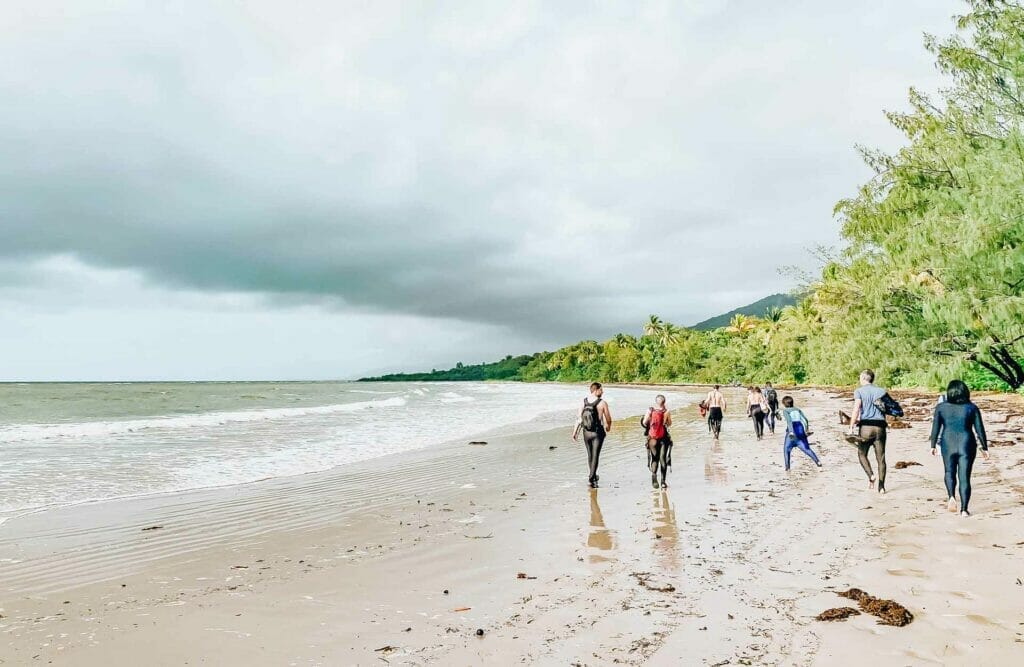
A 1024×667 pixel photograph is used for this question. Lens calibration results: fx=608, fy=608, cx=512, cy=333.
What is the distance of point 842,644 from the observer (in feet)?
14.9

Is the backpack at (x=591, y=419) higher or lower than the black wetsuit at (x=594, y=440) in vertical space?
higher

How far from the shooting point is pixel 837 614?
5.05 meters

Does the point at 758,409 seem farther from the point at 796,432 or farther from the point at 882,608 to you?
the point at 882,608

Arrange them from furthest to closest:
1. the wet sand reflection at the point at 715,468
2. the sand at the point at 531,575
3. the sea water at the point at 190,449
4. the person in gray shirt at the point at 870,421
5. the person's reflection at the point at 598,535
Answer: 1. the sea water at the point at 190,449
2. the wet sand reflection at the point at 715,468
3. the person in gray shirt at the point at 870,421
4. the person's reflection at the point at 598,535
5. the sand at the point at 531,575

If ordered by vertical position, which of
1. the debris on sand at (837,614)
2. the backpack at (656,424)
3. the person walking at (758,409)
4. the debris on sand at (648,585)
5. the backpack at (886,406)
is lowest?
the debris on sand at (648,585)

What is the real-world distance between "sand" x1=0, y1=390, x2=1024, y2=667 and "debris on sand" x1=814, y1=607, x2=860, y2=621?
11 centimetres

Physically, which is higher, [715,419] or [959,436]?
[959,436]

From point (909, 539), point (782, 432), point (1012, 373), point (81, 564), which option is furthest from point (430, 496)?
point (1012, 373)

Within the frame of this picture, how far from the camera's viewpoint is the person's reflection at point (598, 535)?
7191mm

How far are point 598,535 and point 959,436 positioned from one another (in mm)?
5076

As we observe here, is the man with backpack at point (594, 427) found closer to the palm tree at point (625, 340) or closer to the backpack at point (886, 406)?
the backpack at point (886, 406)

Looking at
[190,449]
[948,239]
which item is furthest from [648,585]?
[190,449]

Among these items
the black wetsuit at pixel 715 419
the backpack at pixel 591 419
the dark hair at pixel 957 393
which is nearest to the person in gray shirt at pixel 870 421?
the dark hair at pixel 957 393

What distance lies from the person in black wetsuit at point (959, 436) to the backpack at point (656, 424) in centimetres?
450
